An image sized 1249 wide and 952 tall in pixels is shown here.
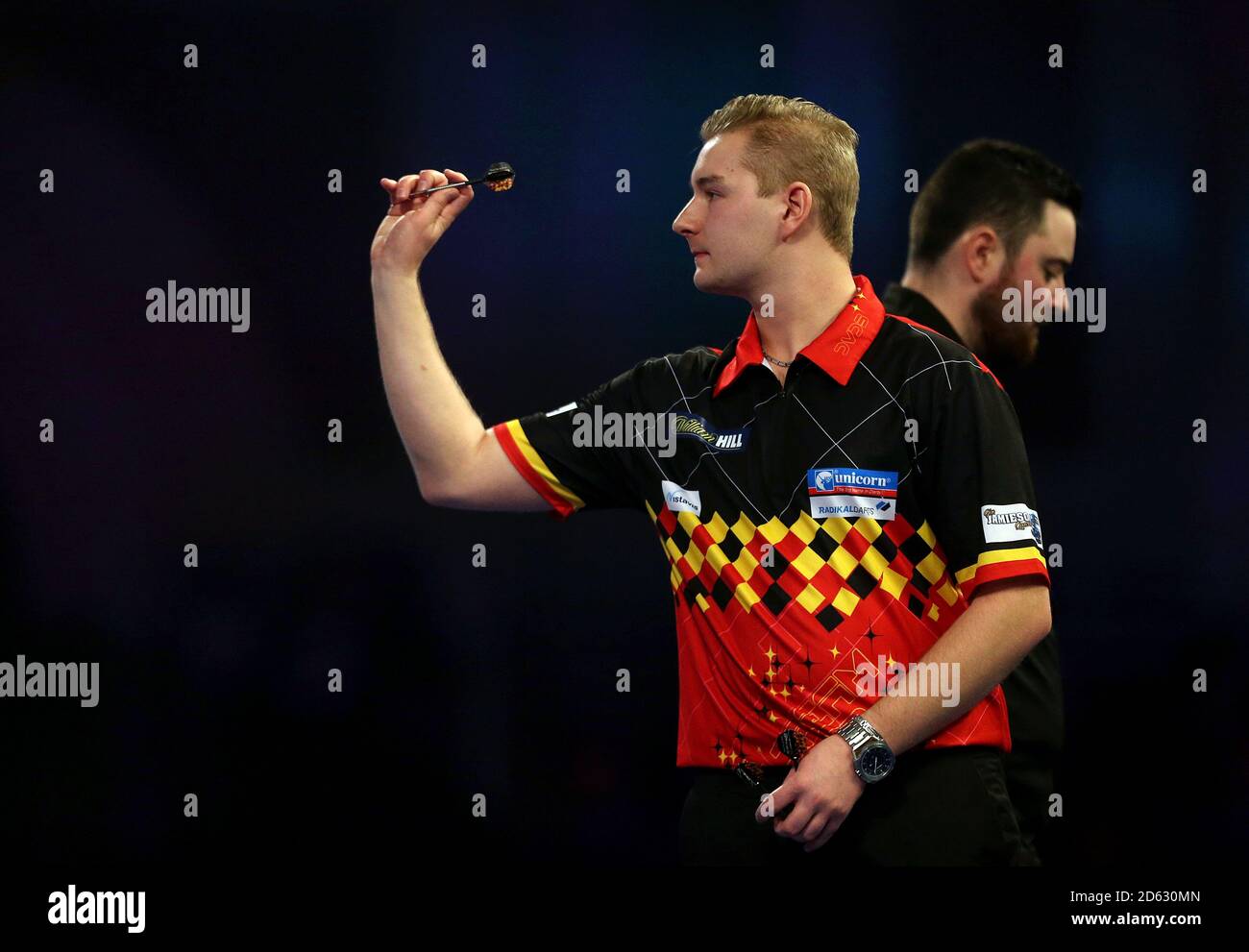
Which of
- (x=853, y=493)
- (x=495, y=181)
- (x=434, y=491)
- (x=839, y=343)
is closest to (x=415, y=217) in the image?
(x=495, y=181)

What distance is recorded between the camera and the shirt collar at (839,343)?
7.07 ft

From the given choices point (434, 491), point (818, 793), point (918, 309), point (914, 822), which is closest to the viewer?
point (818, 793)

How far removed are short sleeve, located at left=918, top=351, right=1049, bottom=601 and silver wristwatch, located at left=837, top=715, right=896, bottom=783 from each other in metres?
0.25

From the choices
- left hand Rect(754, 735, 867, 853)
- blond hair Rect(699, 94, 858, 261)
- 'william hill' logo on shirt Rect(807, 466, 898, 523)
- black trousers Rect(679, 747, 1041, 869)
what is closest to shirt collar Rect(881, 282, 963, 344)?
blond hair Rect(699, 94, 858, 261)

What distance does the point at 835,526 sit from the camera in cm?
209

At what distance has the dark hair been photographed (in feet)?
10.1

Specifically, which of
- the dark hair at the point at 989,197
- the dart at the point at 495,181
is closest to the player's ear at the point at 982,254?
the dark hair at the point at 989,197

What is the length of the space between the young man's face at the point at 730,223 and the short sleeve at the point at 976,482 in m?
0.36

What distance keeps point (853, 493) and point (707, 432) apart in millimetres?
280

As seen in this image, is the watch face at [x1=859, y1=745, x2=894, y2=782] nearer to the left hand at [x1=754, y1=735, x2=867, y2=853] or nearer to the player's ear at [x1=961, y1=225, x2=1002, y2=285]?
the left hand at [x1=754, y1=735, x2=867, y2=853]

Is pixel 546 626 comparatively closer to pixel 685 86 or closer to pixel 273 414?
pixel 273 414

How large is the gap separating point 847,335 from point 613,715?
1771mm

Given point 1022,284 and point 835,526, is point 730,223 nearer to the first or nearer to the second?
point 835,526

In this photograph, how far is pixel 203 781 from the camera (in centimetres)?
357
